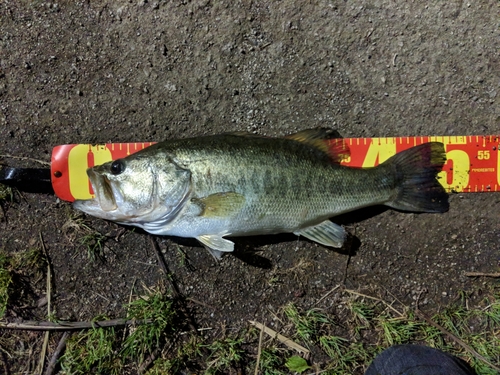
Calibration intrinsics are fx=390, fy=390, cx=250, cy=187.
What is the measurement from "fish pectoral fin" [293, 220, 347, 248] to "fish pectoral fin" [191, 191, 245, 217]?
0.57 meters

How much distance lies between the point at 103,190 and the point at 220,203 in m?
0.76

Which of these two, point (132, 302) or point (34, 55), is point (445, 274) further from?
point (34, 55)

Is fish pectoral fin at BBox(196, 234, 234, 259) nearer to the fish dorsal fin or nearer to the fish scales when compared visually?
the fish scales

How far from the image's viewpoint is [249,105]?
309cm

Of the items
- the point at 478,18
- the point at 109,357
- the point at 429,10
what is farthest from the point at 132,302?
the point at 478,18

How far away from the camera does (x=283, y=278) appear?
314 centimetres

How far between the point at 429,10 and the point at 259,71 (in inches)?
56.8

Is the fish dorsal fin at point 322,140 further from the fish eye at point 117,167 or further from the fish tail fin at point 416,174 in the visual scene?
the fish eye at point 117,167

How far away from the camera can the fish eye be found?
253cm

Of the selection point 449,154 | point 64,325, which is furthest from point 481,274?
point 64,325

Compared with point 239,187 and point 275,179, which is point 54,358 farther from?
point 275,179

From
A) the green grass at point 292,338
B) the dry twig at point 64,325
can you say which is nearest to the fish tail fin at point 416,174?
the green grass at point 292,338

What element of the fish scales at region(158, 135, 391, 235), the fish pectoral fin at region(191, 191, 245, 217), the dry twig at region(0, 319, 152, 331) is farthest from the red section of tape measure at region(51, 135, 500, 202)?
the dry twig at region(0, 319, 152, 331)

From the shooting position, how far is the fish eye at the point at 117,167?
253cm
